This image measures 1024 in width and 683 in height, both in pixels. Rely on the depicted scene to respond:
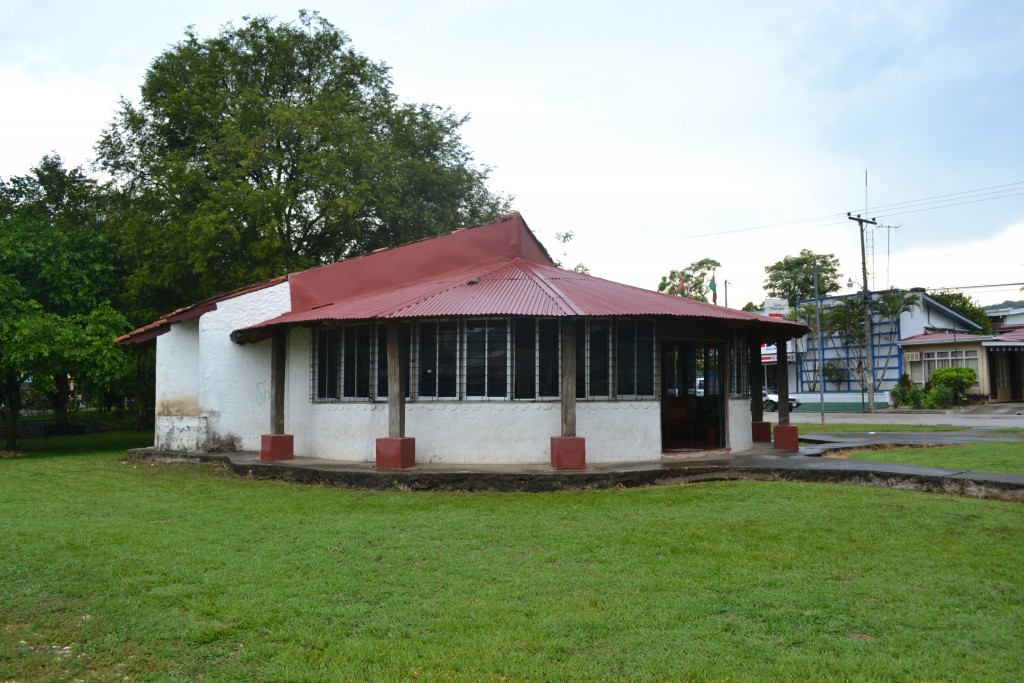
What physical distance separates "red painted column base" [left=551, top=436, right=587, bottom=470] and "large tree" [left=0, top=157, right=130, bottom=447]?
10840 mm

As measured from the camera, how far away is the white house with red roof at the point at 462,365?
12.3m

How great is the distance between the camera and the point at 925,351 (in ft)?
135

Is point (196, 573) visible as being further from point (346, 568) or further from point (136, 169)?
point (136, 169)

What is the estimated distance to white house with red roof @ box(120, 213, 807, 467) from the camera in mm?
12336

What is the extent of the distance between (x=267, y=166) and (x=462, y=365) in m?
12.1

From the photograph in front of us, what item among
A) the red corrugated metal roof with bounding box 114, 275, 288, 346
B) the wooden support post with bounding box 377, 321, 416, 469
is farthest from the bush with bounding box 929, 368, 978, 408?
the wooden support post with bounding box 377, 321, 416, 469

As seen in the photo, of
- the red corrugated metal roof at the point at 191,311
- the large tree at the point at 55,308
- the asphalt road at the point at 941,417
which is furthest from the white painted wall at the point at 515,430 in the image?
the asphalt road at the point at 941,417

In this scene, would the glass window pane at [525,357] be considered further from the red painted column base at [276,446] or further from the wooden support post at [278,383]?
the wooden support post at [278,383]

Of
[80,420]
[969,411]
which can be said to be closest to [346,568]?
[80,420]

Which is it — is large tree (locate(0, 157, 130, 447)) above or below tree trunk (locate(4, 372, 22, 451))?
above

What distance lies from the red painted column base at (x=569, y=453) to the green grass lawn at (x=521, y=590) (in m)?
1.48

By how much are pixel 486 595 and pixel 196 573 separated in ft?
7.84

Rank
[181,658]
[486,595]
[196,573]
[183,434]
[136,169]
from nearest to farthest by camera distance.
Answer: [181,658] < [486,595] < [196,573] < [183,434] < [136,169]

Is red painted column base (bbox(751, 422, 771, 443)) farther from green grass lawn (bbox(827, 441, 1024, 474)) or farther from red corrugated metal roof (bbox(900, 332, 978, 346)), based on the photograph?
red corrugated metal roof (bbox(900, 332, 978, 346))
